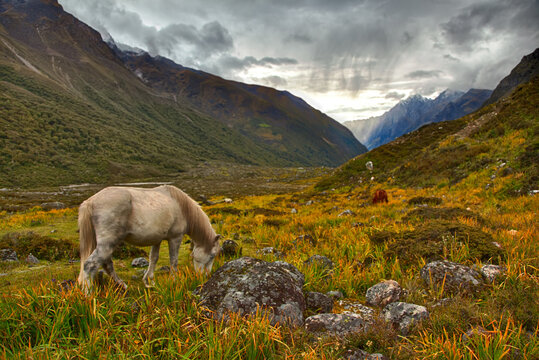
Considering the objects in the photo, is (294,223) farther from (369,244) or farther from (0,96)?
(0,96)

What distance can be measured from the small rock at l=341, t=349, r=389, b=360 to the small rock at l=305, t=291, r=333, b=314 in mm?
1055

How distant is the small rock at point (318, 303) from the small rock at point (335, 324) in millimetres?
523

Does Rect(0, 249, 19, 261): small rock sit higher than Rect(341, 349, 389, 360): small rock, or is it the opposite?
Rect(341, 349, 389, 360): small rock

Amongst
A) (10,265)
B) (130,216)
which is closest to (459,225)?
(130,216)

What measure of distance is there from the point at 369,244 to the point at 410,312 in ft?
Answer: 10.3

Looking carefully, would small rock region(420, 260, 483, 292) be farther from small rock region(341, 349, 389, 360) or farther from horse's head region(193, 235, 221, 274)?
horse's head region(193, 235, 221, 274)

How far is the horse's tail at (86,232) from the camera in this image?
537cm

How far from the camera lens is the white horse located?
5328 mm

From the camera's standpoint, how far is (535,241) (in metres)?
4.77

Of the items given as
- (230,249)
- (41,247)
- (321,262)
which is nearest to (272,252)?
(230,249)

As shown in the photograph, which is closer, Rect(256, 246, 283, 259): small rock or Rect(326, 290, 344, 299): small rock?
Rect(326, 290, 344, 299): small rock

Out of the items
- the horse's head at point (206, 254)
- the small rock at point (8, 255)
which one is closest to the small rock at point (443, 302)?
the horse's head at point (206, 254)

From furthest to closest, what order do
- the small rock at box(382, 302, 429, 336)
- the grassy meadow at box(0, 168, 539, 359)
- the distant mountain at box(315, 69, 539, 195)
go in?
the distant mountain at box(315, 69, 539, 195), the small rock at box(382, 302, 429, 336), the grassy meadow at box(0, 168, 539, 359)

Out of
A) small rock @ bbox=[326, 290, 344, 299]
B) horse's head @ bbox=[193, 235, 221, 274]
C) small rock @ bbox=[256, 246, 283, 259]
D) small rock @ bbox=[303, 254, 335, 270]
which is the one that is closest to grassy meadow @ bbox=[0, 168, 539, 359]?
small rock @ bbox=[326, 290, 344, 299]
